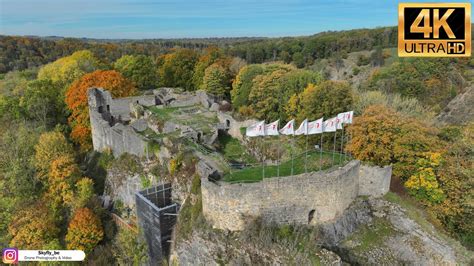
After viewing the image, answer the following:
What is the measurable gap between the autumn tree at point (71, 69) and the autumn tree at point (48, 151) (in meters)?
15.8

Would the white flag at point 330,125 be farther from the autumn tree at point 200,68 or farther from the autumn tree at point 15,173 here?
the autumn tree at point 200,68

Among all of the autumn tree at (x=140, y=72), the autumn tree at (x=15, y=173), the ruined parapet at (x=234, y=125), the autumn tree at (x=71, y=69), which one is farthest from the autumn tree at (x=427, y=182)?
the autumn tree at (x=71, y=69)

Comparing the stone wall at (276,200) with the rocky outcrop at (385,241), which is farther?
the rocky outcrop at (385,241)

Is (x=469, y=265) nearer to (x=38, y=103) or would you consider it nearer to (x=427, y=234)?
(x=427, y=234)

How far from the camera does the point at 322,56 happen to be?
82812mm

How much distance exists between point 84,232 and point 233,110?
849 inches

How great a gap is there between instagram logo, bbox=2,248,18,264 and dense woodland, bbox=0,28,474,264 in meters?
0.87

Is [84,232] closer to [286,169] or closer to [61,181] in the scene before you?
[61,181]

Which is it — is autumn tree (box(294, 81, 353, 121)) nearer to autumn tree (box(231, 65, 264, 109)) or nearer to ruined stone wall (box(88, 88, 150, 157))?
ruined stone wall (box(88, 88, 150, 157))

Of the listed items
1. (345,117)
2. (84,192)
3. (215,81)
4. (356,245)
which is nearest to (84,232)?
(84,192)

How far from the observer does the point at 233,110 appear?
41781mm

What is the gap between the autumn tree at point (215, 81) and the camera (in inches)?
1914

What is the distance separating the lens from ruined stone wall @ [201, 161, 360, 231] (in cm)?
1686

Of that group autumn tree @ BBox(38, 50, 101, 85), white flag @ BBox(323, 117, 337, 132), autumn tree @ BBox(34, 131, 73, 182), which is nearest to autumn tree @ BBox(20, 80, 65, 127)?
autumn tree @ BBox(38, 50, 101, 85)
